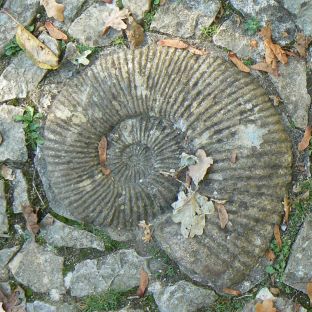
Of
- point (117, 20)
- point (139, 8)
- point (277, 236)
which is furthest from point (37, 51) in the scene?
Result: point (277, 236)

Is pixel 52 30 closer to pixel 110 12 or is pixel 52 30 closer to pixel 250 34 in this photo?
pixel 110 12

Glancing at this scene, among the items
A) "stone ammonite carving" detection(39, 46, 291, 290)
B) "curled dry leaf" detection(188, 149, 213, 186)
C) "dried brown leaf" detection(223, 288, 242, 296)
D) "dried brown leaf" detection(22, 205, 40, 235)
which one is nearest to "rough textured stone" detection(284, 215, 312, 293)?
"stone ammonite carving" detection(39, 46, 291, 290)

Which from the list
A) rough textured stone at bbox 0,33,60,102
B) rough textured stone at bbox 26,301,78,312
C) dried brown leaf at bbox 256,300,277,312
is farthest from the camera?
rough textured stone at bbox 0,33,60,102

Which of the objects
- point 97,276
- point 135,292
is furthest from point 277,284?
point 97,276

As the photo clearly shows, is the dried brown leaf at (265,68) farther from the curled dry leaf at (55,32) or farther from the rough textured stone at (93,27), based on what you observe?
the curled dry leaf at (55,32)

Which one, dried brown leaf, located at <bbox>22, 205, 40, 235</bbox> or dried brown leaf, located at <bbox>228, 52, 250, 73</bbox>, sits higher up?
dried brown leaf, located at <bbox>228, 52, 250, 73</bbox>

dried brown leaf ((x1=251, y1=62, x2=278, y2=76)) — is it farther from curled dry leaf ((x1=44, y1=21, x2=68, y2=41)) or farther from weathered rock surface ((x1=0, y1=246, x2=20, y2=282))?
weathered rock surface ((x1=0, y1=246, x2=20, y2=282))

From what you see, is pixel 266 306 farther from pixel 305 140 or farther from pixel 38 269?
pixel 38 269
